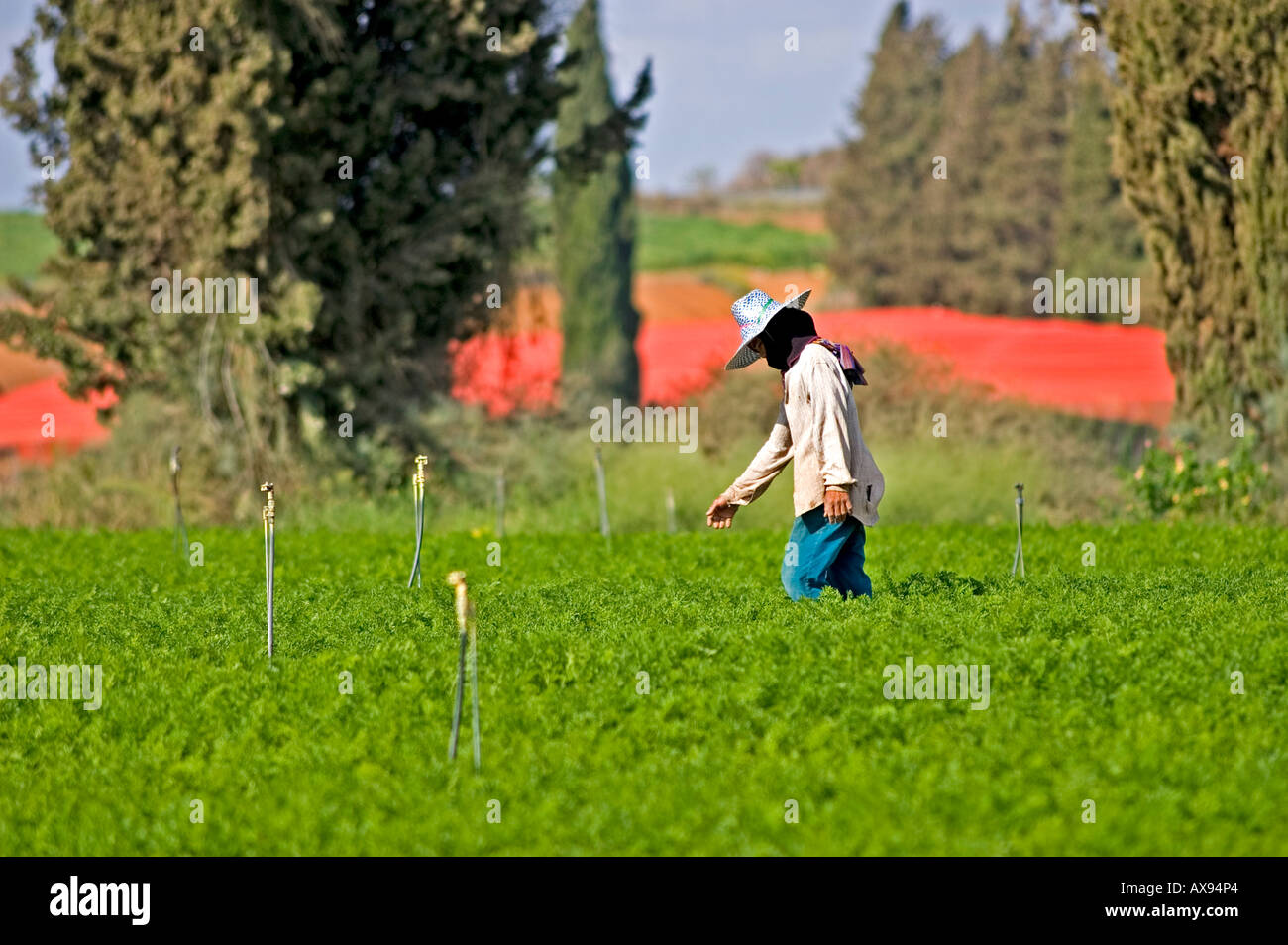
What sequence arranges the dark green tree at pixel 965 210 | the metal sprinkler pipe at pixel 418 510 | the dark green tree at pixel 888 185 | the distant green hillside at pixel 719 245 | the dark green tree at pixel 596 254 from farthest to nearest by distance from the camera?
1. the distant green hillside at pixel 719 245
2. the dark green tree at pixel 888 185
3. the dark green tree at pixel 965 210
4. the dark green tree at pixel 596 254
5. the metal sprinkler pipe at pixel 418 510

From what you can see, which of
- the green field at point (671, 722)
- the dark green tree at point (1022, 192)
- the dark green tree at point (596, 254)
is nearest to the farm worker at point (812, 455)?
the green field at point (671, 722)

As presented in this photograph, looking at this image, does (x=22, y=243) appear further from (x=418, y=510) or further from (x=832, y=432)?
(x=832, y=432)

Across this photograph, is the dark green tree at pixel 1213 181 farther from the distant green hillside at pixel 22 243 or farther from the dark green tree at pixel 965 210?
the distant green hillside at pixel 22 243

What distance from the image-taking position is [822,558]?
10.6 metres

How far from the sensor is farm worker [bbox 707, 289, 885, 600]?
10.3 m

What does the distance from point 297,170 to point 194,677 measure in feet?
41.5

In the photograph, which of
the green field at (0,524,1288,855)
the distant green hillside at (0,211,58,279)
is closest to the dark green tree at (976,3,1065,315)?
the distant green hillside at (0,211,58,279)

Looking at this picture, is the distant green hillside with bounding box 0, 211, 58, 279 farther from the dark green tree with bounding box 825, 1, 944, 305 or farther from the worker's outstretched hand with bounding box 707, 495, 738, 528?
the worker's outstretched hand with bounding box 707, 495, 738, 528

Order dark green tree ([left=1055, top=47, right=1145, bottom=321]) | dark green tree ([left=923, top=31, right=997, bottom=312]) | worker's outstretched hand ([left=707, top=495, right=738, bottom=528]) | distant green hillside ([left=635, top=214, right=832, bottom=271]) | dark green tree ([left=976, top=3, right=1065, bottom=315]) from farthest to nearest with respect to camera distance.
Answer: distant green hillside ([left=635, top=214, right=832, bottom=271]) < dark green tree ([left=923, top=31, right=997, bottom=312]) < dark green tree ([left=976, top=3, right=1065, bottom=315]) < dark green tree ([left=1055, top=47, right=1145, bottom=321]) < worker's outstretched hand ([left=707, top=495, right=738, bottom=528])

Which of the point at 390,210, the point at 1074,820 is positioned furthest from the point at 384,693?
the point at 390,210

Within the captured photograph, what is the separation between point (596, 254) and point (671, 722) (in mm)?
33228

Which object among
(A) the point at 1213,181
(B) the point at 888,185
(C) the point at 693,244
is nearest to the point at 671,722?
(A) the point at 1213,181

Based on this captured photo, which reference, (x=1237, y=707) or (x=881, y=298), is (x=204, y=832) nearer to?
(x=1237, y=707)

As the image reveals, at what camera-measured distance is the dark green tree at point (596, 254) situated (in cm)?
4069
